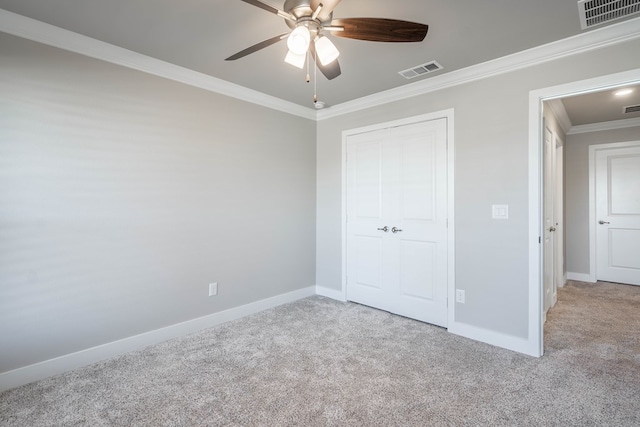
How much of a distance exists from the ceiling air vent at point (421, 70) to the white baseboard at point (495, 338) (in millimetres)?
2388

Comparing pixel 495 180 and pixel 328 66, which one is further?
pixel 495 180

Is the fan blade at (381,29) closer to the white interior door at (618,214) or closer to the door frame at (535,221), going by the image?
the door frame at (535,221)

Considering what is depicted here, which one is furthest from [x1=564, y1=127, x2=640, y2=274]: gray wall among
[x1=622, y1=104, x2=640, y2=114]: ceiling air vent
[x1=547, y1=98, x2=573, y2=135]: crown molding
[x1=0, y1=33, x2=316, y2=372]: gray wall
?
[x1=0, y1=33, x2=316, y2=372]: gray wall

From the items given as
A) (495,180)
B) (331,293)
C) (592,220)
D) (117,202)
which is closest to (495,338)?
(495,180)

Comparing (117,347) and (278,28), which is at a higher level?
(278,28)

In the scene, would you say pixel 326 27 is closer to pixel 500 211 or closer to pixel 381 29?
pixel 381 29

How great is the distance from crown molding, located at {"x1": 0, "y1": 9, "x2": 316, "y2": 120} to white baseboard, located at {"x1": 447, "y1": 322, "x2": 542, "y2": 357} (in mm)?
3119

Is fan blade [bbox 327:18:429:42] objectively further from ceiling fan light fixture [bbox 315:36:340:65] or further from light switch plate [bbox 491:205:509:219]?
light switch plate [bbox 491:205:509:219]

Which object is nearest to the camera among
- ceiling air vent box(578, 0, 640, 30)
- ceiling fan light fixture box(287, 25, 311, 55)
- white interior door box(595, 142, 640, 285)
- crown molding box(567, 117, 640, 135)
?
ceiling fan light fixture box(287, 25, 311, 55)

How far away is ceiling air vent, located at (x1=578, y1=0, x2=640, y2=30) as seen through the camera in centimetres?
191

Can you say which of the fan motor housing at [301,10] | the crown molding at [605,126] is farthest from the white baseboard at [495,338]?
the crown molding at [605,126]

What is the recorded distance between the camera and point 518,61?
2.58 meters

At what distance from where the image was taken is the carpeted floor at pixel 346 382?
1785 millimetres

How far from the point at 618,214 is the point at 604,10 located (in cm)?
404
